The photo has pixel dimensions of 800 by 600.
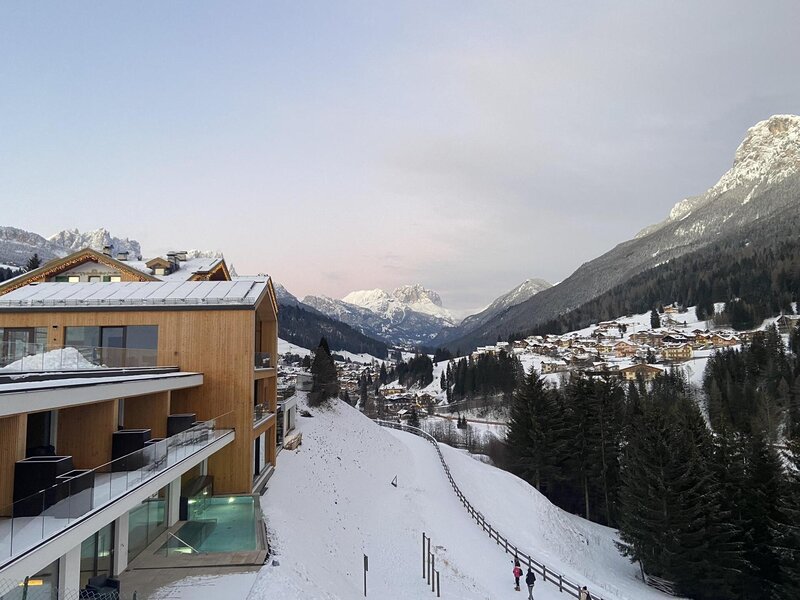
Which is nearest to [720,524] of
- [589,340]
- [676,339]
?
[676,339]

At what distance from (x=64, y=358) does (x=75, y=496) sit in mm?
8465

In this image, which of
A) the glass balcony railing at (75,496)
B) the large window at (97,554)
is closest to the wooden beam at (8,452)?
the glass balcony railing at (75,496)

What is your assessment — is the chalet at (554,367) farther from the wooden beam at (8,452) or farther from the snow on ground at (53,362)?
the wooden beam at (8,452)

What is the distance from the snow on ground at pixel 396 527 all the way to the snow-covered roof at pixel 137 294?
8.75m

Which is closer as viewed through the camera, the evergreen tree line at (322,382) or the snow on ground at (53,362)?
the snow on ground at (53,362)

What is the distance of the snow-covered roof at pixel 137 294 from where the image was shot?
818 inches

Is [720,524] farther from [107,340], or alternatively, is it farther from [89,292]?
[89,292]

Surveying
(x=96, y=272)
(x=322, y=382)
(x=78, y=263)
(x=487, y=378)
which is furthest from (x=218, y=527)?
(x=487, y=378)

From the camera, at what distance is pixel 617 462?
4150 cm

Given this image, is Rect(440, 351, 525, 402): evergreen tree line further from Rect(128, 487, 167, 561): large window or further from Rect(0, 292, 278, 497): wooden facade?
Rect(128, 487, 167, 561): large window

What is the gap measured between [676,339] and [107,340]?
150782mm

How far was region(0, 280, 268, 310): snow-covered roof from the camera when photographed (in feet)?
68.2

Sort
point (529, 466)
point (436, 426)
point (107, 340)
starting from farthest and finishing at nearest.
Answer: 1. point (436, 426)
2. point (529, 466)
3. point (107, 340)

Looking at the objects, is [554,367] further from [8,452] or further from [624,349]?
[8,452]
